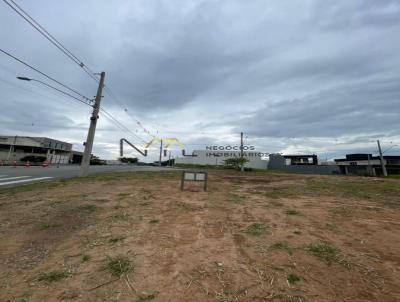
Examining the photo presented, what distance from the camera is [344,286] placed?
301cm

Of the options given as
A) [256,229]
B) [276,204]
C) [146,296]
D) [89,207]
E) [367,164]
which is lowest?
[146,296]

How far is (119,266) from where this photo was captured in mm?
3434

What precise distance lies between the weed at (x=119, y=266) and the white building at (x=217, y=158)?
6583 cm

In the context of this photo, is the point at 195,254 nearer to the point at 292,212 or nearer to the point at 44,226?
the point at 44,226

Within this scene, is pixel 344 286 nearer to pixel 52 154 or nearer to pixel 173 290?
pixel 173 290

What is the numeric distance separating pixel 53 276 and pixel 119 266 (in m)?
0.88

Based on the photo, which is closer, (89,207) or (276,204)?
(89,207)

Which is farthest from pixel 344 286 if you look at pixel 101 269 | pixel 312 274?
pixel 101 269

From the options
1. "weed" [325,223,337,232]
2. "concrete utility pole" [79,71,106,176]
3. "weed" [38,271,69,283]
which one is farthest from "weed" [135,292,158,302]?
"concrete utility pole" [79,71,106,176]

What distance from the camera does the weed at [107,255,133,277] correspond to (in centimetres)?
326

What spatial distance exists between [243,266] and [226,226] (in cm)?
201

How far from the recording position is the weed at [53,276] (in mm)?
3055

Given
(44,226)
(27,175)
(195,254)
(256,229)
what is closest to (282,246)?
(256,229)

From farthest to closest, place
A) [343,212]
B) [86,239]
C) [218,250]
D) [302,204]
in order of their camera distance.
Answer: [302,204] < [343,212] < [86,239] < [218,250]
